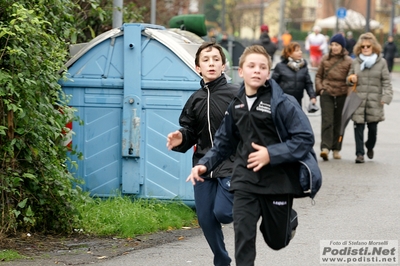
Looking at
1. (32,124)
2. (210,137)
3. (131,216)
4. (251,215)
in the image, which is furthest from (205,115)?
(131,216)

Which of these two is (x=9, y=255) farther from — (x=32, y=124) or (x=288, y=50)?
(x=288, y=50)

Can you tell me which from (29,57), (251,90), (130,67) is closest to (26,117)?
(29,57)

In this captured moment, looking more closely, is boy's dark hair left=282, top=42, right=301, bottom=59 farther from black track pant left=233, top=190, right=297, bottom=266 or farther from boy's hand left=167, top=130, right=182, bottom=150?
black track pant left=233, top=190, right=297, bottom=266

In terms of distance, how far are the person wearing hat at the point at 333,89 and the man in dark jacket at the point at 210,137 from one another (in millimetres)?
6699

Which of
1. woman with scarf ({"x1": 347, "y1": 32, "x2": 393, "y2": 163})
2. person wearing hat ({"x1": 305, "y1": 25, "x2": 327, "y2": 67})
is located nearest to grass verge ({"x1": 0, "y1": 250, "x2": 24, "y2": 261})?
woman with scarf ({"x1": 347, "y1": 32, "x2": 393, "y2": 163})

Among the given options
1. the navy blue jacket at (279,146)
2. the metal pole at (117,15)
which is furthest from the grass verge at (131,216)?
the metal pole at (117,15)

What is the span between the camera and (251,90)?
5.59 meters

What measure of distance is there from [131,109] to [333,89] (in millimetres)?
5200

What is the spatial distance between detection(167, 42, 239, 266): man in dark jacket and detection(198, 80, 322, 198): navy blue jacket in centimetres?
60

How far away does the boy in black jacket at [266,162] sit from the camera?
542cm

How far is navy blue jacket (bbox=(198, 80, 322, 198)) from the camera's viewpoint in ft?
17.6

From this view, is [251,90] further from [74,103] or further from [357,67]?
[357,67]

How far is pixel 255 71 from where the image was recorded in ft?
18.2

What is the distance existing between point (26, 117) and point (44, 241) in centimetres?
111
